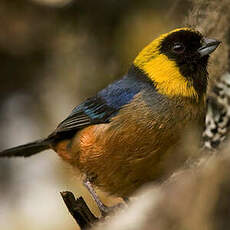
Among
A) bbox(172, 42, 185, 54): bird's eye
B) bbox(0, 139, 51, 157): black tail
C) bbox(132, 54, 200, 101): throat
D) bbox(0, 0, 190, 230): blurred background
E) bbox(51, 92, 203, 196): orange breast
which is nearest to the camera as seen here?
bbox(51, 92, 203, 196): orange breast

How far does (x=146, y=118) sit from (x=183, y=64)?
21.6 inches

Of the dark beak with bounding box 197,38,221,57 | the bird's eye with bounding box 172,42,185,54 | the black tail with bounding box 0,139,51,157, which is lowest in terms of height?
the black tail with bounding box 0,139,51,157

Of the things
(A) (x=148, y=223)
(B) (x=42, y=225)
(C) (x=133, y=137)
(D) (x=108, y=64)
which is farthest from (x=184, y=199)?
(D) (x=108, y=64)

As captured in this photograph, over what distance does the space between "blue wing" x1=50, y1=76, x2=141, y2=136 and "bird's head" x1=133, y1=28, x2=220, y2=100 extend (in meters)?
0.22

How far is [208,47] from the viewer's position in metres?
4.73

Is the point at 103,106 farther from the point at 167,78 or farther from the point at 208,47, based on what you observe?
the point at 208,47

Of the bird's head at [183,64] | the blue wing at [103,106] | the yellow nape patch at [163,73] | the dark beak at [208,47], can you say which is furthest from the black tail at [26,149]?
the dark beak at [208,47]

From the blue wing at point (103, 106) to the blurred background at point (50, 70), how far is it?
2.32 metres

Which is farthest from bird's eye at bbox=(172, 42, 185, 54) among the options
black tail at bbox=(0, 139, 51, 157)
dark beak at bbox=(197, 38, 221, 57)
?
black tail at bbox=(0, 139, 51, 157)

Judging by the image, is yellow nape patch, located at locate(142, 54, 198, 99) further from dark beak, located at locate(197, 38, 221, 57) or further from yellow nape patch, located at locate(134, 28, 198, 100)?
dark beak, located at locate(197, 38, 221, 57)

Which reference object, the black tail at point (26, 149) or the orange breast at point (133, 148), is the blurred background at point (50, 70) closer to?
the black tail at point (26, 149)

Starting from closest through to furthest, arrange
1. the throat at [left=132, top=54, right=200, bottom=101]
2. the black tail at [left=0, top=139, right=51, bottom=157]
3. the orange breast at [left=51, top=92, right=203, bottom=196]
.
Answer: the orange breast at [left=51, top=92, right=203, bottom=196] < the throat at [left=132, top=54, right=200, bottom=101] < the black tail at [left=0, top=139, right=51, bottom=157]

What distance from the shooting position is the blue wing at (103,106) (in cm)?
491

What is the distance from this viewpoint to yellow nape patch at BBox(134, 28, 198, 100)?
470cm
